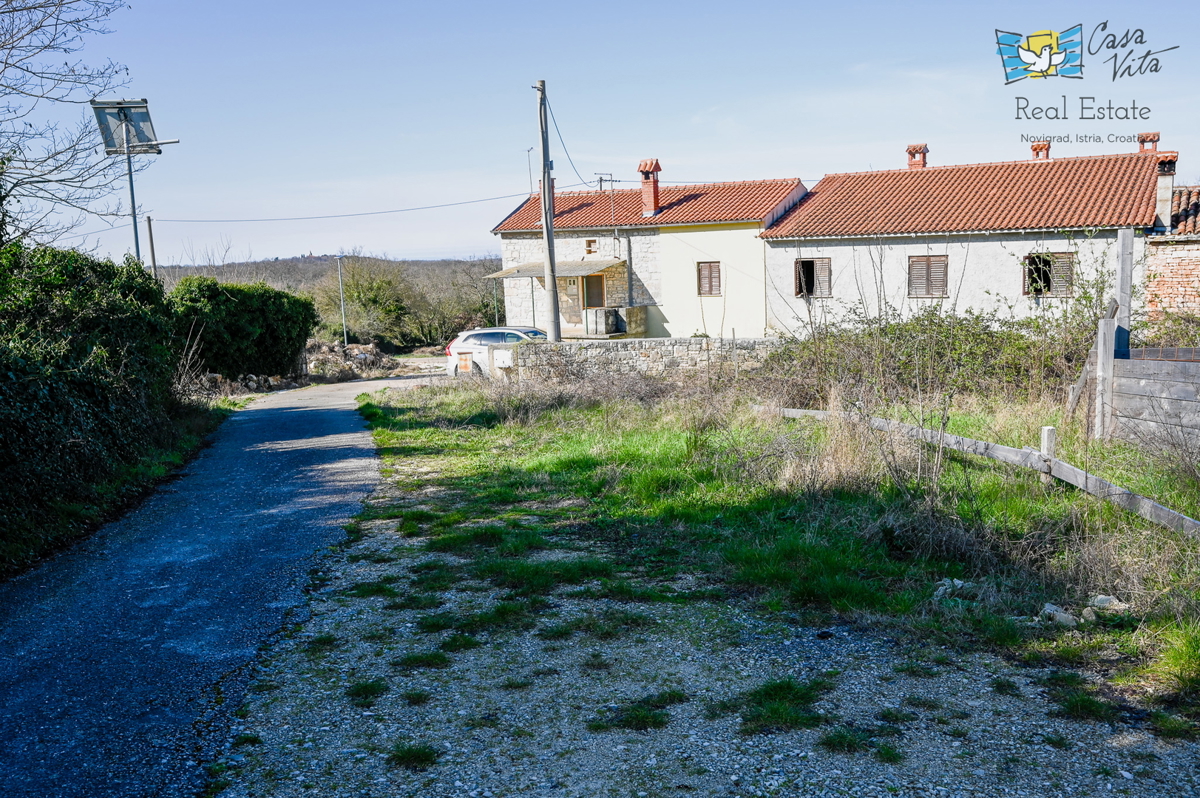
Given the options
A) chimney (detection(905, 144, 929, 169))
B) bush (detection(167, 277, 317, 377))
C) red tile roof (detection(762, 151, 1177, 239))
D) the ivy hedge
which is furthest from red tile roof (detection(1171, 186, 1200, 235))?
bush (detection(167, 277, 317, 377))

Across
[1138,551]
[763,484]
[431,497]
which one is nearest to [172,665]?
[431,497]

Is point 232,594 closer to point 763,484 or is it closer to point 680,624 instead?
point 680,624

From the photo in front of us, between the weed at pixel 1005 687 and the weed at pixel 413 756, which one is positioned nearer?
the weed at pixel 413 756

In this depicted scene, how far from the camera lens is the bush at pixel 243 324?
82.1 ft

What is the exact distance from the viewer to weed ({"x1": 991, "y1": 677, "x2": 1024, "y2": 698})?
4.34m

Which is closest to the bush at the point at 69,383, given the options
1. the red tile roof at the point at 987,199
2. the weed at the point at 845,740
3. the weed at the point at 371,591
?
the weed at the point at 371,591

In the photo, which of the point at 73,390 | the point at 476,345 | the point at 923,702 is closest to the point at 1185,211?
the point at 476,345

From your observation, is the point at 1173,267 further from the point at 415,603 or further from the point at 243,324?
the point at 243,324

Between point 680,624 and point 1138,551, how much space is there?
307 cm

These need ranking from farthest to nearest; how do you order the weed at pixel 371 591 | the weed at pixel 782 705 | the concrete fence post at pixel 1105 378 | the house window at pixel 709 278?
the house window at pixel 709 278
the concrete fence post at pixel 1105 378
the weed at pixel 371 591
the weed at pixel 782 705

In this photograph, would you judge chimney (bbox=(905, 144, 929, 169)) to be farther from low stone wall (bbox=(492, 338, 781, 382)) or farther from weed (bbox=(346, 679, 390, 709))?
weed (bbox=(346, 679, 390, 709))

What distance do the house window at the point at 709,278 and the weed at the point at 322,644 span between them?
88.5 feet

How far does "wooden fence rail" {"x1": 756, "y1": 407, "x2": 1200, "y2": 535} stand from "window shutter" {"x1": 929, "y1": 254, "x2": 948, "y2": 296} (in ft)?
64.2

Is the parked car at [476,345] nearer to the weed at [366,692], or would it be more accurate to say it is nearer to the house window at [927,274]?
the house window at [927,274]
